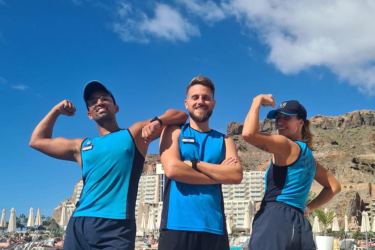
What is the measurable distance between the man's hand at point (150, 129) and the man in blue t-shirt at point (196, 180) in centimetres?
11

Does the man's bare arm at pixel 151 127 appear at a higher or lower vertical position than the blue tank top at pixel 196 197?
higher

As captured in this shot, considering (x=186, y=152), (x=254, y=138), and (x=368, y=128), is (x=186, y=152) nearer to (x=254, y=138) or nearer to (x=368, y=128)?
(x=254, y=138)

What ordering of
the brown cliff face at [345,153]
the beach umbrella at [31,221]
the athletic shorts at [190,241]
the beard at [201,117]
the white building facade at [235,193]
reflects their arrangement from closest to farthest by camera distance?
1. the athletic shorts at [190,241]
2. the beard at [201,117]
3. the beach umbrella at [31,221]
4. the brown cliff face at [345,153]
5. the white building facade at [235,193]

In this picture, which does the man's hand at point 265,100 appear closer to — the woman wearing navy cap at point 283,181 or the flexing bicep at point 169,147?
the woman wearing navy cap at point 283,181

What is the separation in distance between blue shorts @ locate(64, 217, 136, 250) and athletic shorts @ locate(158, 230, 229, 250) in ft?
0.97

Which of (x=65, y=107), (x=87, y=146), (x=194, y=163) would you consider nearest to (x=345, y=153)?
(x=65, y=107)

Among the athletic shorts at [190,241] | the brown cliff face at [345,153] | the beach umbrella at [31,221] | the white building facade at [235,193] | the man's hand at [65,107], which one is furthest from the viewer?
the white building facade at [235,193]

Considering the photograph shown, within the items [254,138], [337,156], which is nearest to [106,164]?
[254,138]

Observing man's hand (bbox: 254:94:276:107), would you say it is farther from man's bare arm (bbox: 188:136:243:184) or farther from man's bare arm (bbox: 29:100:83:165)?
man's bare arm (bbox: 29:100:83:165)

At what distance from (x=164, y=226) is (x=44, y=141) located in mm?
1388

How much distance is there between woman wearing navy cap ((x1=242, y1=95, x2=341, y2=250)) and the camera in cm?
282

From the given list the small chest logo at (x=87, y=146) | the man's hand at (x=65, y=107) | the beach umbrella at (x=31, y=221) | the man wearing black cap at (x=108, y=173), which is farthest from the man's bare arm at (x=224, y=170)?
the beach umbrella at (x=31, y=221)

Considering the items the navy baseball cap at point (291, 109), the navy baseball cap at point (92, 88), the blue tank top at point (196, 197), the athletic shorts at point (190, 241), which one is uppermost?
the navy baseball cap at point (92, 88)

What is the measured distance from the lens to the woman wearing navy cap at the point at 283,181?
9.26ft
